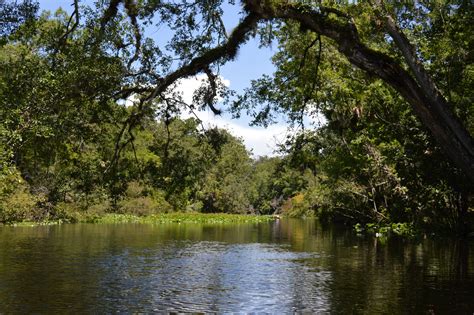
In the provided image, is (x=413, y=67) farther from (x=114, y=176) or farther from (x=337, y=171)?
(x=337, y=171)

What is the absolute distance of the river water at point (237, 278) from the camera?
1116 cm

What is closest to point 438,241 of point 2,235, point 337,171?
point 337,171

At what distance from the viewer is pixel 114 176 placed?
1147 cm

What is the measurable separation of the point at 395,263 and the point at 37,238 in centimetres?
1743

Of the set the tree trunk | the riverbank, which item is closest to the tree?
the tree trunk

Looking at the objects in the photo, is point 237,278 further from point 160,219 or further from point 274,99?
point 160,219

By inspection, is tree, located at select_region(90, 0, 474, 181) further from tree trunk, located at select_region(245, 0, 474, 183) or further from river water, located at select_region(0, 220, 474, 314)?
river water, located at select_region(0, 220, 474, 314)

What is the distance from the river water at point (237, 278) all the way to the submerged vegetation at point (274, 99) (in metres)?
2.41

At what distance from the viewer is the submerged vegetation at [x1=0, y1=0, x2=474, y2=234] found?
9.59 meters

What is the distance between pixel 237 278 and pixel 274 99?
21.9 ft

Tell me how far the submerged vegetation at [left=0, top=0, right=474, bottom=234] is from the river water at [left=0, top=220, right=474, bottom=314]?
2.41 metres

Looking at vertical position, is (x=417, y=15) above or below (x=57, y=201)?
above

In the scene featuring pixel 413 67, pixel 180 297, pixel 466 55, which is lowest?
pixel 180 297

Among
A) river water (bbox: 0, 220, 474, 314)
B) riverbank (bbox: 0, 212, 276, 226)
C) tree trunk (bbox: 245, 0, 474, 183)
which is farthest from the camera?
riverbank (bbox: 0, 212, 276, 226)
